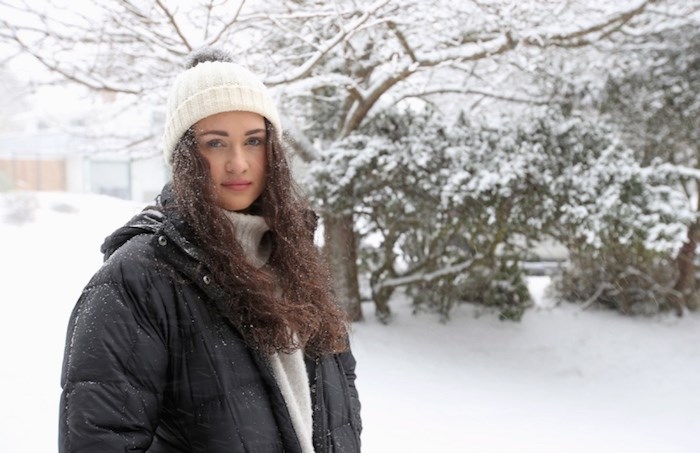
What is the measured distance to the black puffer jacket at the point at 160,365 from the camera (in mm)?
1125


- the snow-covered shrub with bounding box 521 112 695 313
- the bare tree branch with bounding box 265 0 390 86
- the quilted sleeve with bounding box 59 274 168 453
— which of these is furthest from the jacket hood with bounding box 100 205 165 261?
the snow-covered shrub with bounding box 521 112 695 313

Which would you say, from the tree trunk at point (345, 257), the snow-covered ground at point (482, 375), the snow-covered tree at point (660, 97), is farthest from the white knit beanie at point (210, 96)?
the snow-covered tree at point (660, 97)

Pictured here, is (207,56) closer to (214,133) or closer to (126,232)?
(214,133)

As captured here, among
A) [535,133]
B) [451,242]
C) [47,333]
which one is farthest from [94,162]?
[535,133]

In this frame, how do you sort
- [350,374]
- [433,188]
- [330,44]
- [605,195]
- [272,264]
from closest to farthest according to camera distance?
[272,264] < [350,374] < [330,44] < [605,195] < [433,188]

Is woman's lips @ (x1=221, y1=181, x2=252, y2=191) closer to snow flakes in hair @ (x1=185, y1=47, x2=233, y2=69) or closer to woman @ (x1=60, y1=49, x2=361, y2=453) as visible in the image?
woman @ (x1=60, y1=49, x2=361, y2=453)

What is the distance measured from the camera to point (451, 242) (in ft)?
21.5

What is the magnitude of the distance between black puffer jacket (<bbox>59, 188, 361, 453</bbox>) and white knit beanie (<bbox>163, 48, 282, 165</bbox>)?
184mm

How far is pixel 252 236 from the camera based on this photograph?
1.52 meters

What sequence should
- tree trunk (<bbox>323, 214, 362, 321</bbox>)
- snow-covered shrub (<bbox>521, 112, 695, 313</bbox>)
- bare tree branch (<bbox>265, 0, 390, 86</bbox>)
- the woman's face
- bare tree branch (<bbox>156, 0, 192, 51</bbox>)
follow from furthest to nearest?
tree trunk (<bbox>323, 214, 362, 321</bbox>) → snow-covered shrub (<bbox>521, 112, 695, 313</bbox>) → bare tree branch (<bbox>265, 0, 390, 86</bbox>) → bare tree branch (<bbox>156, 0, 192, 51</bbox>) → the woman's face

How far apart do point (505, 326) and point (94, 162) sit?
9306 mm

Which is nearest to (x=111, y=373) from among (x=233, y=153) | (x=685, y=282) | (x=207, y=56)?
(x=233, y=153)

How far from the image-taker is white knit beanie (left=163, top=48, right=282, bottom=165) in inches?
55.6

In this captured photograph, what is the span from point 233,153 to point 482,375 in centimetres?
501
